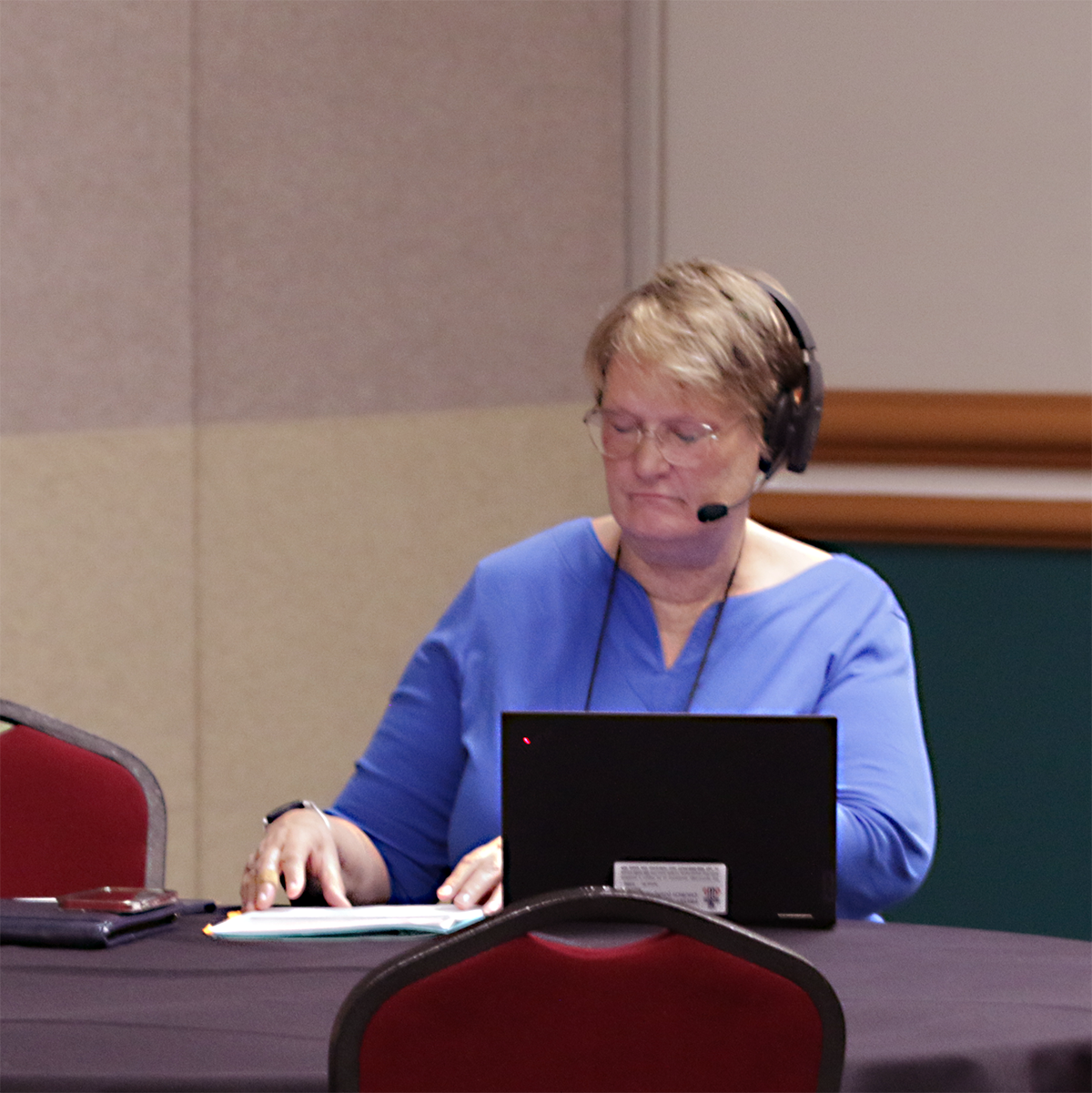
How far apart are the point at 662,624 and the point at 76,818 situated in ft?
2.45

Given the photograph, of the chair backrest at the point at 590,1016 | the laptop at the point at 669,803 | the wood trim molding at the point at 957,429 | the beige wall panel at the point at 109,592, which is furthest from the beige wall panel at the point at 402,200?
the chair backrest at the point at 590,1016

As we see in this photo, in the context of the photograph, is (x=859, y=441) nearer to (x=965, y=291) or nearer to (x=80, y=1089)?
(x=965, y=291)

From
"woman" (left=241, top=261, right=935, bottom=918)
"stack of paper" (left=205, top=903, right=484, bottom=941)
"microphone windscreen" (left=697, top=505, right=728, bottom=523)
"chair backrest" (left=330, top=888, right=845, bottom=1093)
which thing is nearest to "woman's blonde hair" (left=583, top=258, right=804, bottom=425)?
"woman" (left=241, top=261, right=935, bottom=918)

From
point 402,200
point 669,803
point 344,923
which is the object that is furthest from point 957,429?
point 344,923

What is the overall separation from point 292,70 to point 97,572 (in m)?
1.08

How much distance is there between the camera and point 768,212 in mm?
3402

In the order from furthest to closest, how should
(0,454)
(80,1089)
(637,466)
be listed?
1. (0,454)
2. (637,466)
3. (80,1089)

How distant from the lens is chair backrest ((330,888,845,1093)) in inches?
37.2

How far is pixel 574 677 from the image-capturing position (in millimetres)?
1916

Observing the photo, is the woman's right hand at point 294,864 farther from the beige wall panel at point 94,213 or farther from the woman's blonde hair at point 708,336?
the beige wall panel at point 94,213

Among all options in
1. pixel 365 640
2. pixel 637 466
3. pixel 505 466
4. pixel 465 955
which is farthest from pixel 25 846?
pixel 505 466

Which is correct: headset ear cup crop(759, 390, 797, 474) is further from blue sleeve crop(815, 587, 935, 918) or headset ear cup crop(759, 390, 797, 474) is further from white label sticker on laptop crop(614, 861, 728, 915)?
white label sticker on laptop crop(614, 861, 728, 915)

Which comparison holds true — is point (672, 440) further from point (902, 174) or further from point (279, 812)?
point (902, 174)

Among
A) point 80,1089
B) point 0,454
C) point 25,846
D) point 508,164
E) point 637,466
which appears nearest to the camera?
point 80,1089
